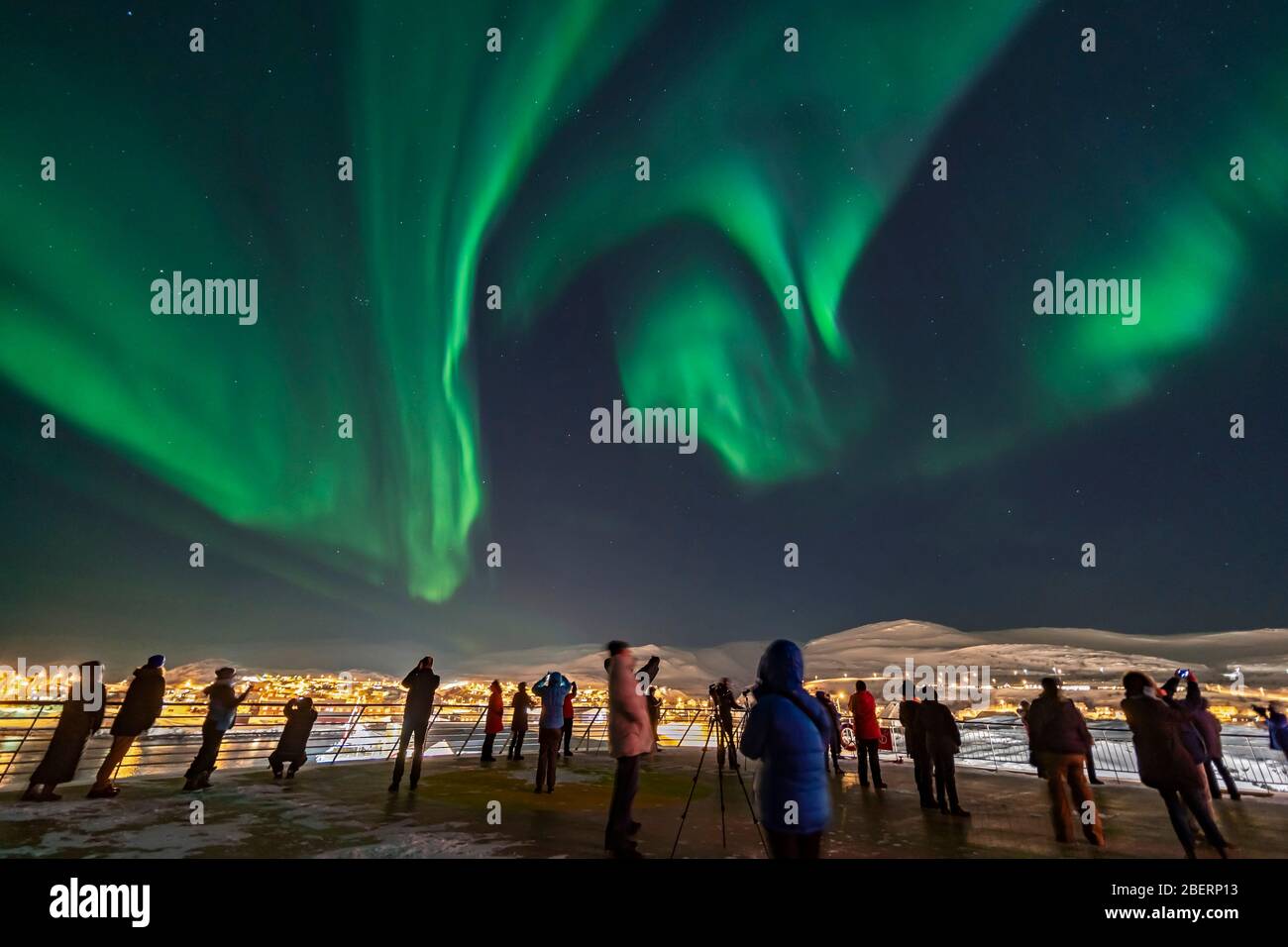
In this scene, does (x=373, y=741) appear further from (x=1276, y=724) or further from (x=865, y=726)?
(x=1276, y=724)

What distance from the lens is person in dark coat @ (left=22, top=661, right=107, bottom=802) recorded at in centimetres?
841

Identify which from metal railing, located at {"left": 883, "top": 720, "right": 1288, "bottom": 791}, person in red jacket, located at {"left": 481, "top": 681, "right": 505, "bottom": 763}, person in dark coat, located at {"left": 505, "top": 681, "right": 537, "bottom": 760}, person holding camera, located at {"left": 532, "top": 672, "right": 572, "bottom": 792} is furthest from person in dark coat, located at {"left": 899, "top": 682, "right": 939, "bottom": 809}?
person in red jacket, located at {"left": 481, "top": 681, "right": 505, "bottom": 763}

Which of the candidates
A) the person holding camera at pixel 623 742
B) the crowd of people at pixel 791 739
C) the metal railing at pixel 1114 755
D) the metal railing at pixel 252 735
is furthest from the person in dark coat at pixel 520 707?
the metal railing at pixel 1114 755

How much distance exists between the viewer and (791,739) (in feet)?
13.8

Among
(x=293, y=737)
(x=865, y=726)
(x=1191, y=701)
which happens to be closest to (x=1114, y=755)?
(x=1191, y=701)

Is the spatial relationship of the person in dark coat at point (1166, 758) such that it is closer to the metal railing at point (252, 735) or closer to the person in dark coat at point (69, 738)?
the metal railing at point (252, 735)

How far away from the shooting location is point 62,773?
848 cm

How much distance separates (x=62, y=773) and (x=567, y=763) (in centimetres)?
935

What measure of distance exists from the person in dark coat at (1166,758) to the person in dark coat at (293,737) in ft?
41.6

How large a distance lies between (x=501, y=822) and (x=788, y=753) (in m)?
5.06

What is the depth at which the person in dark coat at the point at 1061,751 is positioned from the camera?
749cm
